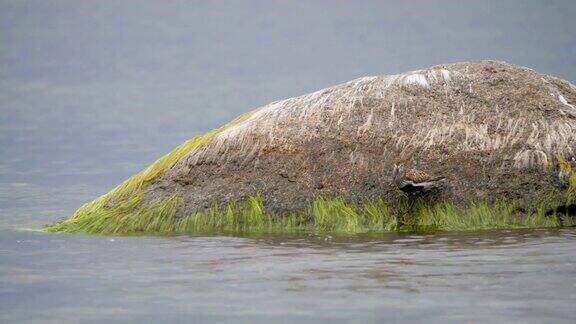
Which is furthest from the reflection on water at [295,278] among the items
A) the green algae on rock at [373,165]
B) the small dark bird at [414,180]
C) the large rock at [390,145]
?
the large rock at [390,145]

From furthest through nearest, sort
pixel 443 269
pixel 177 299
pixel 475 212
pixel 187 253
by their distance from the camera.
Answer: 1. pixel 475 212
2. pixel 187 253
3. pixel 443 269
4. pixel 177 299

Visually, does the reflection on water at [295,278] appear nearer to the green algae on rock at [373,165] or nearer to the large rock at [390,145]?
the green algae on rock at [373,165]

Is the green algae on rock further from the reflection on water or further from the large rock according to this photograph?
the reflection on water

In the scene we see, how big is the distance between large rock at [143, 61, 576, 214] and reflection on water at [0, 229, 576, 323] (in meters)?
1.43

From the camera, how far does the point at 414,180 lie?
66.9ft

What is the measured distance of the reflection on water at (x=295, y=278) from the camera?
1243cm

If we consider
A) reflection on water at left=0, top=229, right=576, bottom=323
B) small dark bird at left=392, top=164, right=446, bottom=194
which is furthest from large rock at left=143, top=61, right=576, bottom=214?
reflection on water at left=0, top=229, right=576, bottom=323

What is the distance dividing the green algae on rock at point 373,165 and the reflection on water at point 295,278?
108 centimetres

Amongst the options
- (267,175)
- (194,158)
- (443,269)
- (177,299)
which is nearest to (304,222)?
(267,175)

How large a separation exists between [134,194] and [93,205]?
112 centimetres

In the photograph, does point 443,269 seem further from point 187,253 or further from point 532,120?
point 532,120

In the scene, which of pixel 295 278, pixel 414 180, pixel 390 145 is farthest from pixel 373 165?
pixel 295 278

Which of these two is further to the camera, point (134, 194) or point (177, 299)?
point (134, 194)

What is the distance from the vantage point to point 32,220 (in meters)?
23.7
